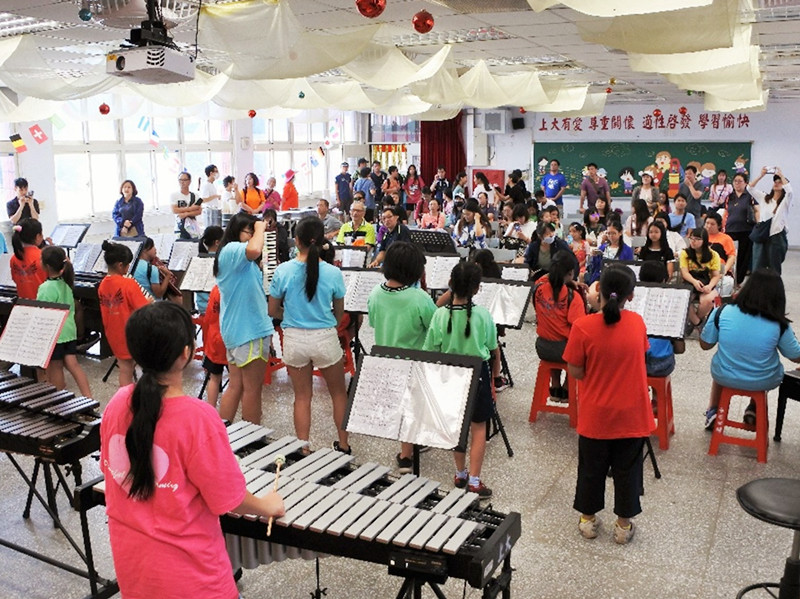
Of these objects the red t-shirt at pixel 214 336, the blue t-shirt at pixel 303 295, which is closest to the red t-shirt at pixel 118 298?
the red t-shirt at pixel 214 336

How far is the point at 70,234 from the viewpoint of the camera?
9547 mm

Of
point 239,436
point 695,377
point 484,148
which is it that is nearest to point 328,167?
point 484,148

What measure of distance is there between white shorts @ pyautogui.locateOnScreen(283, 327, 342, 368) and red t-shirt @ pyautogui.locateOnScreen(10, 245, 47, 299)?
9.25ft

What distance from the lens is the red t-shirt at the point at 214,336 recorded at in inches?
195

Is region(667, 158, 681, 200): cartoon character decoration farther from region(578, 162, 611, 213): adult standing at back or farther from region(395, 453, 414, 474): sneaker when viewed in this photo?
region(395, 453, 414, 474): sneaker

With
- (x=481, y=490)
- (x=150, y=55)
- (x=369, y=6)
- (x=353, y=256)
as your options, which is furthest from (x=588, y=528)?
(x=353, y=256)

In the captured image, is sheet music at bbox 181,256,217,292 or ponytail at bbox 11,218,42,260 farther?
sheet music at bbox 181,256,217,292

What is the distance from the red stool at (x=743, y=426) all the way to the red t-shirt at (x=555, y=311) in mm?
1032

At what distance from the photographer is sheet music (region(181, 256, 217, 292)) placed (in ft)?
21.4

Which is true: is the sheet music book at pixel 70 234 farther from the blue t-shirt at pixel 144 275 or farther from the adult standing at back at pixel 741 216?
the adult standing at back at pixel 741 216

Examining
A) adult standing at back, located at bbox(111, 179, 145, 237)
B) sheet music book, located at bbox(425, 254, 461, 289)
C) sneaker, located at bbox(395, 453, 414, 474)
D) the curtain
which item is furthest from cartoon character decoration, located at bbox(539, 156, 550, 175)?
sneaker, located at bbox(395, 453, 414, 474)

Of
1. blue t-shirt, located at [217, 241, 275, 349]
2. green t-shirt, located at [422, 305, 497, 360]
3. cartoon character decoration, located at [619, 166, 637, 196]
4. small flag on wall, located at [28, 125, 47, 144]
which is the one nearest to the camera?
green t-shirt, located at [422, 305, 497, 360]

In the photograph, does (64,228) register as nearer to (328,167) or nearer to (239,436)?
(239,436)

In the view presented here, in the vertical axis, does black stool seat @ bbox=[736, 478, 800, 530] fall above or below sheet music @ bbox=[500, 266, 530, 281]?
below
